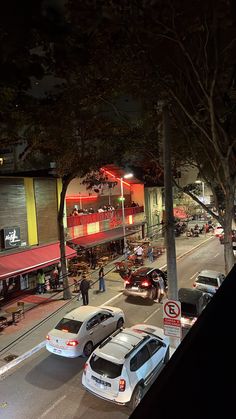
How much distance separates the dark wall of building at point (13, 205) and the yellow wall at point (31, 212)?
1.07 ft

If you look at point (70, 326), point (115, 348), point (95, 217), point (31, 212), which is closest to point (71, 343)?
point (70, 326)

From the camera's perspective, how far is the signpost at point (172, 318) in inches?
359

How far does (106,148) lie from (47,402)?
1294 centimetres

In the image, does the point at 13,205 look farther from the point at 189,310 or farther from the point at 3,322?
the point at 189,310

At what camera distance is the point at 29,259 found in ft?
62.3

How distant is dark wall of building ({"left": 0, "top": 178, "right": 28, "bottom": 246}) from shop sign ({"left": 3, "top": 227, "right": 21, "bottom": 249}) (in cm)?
27

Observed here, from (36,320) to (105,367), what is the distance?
8051 millimetres

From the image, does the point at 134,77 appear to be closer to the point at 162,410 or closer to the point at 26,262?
the point at 162,410

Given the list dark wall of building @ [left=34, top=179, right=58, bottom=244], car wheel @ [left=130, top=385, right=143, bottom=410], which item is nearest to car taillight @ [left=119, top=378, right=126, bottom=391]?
car wheel @ [left=130, top=385, right=143, bottom=410]

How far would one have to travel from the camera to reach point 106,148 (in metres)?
19.1

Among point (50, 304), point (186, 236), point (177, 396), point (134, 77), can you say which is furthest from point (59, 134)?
point (186, 236)

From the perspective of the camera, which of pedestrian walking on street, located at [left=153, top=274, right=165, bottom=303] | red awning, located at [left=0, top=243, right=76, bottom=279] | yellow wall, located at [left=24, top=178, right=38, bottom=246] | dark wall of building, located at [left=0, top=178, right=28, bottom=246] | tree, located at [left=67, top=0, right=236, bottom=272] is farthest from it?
yellow wall, located at [left=24, top=178, right=38, bottom=246]

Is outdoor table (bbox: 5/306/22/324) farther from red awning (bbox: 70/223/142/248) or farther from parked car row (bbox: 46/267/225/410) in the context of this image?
red awning (bbox: 70/223/142/248)

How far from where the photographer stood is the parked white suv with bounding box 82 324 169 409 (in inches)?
358
